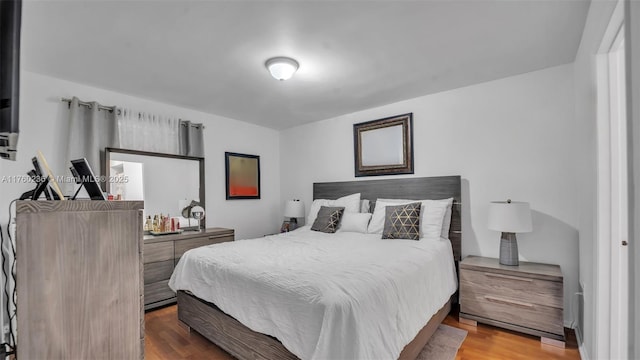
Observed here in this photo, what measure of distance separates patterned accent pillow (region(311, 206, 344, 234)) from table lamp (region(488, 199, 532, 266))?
1656mm

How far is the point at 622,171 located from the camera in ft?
5.84

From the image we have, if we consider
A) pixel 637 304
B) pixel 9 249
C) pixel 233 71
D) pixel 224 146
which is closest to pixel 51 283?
pixel 9 249

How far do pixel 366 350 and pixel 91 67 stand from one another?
10.5ft

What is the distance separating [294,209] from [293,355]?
9.79 feet

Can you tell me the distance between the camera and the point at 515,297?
8.43 ft

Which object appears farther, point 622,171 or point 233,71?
point 233,71

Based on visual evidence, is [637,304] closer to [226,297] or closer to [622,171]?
[622,171]

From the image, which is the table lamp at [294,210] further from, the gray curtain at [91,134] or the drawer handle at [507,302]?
Result: the drawer handle at [507,302]

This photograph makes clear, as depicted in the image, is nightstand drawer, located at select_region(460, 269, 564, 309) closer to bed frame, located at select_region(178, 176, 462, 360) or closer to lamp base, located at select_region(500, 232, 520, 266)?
lamp base, located at select_region(500, 232, 520, 266)

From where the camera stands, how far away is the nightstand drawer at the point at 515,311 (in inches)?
95.0

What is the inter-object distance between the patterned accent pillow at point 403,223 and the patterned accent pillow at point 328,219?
0.66 meters

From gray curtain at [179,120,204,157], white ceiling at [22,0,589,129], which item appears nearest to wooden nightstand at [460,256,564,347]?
white ceiling at [22,0,589,129]

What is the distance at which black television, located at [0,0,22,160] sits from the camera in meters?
0.65

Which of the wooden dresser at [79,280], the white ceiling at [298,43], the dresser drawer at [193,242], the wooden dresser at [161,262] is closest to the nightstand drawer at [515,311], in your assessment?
the white ceiling at [298,43]
